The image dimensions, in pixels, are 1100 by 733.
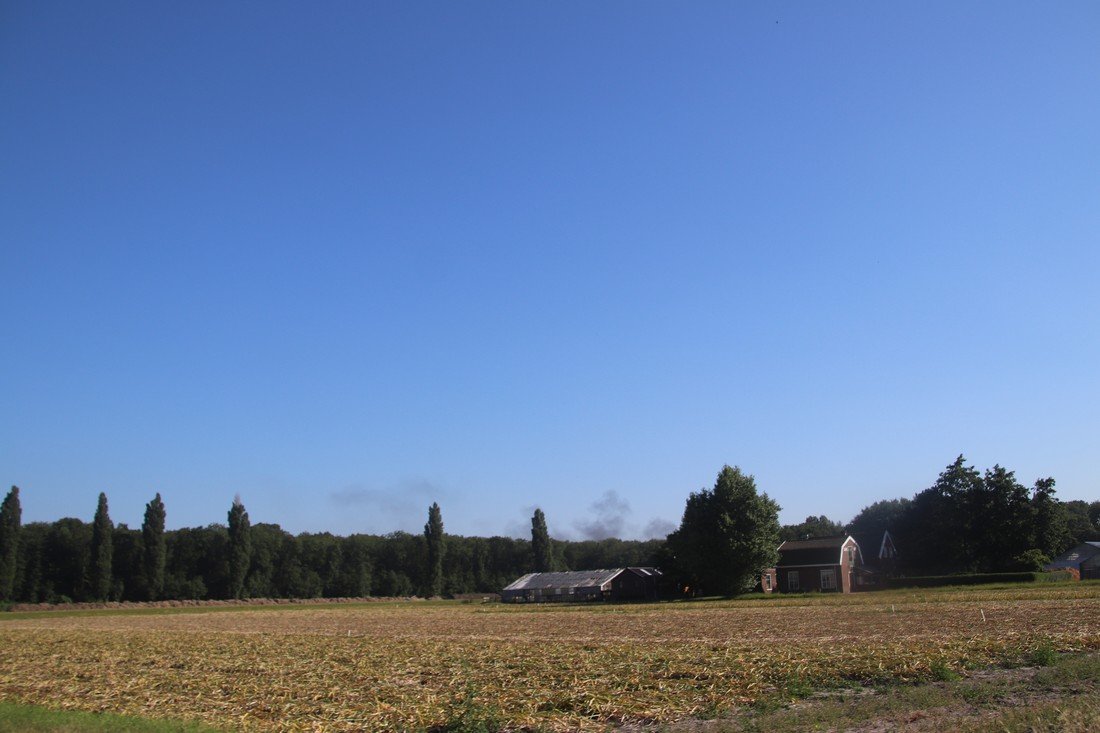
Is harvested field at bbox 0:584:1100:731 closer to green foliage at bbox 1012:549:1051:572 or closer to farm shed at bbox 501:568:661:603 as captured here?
green foliage at bbox 1012:549:1051:572

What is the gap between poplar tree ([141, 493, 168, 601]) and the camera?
11644cm

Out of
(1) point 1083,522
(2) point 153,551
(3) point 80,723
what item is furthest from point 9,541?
(1) point 1083,522

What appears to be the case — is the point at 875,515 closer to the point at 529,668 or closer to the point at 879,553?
the point at 879,553

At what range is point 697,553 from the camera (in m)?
72.9

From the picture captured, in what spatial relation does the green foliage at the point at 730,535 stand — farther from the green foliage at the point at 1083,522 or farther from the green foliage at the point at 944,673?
the green foliage at the point at 1083,522

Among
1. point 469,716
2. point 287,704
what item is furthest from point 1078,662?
point 287,704

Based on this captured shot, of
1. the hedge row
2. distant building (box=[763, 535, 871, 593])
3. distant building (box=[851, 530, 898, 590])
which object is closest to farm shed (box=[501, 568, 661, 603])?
distant building (box=[763, 535, 871, 593])

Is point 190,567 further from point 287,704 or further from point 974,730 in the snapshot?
point 974,730

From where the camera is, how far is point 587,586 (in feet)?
323

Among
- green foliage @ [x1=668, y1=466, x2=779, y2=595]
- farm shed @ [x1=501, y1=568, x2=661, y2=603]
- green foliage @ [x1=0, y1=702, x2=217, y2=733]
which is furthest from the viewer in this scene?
farm shed @ [x1=501, y1=568, x2=661, y2=603]

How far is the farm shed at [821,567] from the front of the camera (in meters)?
79.9

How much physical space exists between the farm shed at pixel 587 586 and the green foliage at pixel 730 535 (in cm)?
1859

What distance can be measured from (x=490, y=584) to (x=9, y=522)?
254ft

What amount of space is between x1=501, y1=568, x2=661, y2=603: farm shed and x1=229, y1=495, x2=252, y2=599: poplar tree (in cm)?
4222
